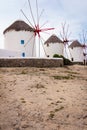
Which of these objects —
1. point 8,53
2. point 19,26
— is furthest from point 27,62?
point 19,26

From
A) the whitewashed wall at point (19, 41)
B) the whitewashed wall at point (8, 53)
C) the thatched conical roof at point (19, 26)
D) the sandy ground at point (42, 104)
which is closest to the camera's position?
the sandy ground at point (42, 104)

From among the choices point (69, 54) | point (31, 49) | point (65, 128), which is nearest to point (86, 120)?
point (65, 128)

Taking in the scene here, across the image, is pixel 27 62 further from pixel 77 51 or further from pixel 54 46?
pixel 77 51

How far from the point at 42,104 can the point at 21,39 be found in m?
17.9

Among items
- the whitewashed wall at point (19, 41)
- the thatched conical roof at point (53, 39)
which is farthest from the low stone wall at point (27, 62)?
the thatched conical roof at point (53, 39)

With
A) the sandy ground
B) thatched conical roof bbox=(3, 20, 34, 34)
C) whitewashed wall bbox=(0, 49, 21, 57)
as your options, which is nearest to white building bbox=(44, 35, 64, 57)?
thatched conical roof bbox=(3, 20, 34, 34)

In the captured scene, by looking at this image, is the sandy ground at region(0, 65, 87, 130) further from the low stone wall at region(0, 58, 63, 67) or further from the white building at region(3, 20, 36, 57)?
the white building at region(3, 20, 36, 57)

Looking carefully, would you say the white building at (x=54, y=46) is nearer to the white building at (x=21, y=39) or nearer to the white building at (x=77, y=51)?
the white building at (x=77, y=51)

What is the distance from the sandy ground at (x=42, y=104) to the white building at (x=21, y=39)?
42.3 feet

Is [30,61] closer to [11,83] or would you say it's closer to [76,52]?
[11,83]

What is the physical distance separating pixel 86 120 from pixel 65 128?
1.01 meters

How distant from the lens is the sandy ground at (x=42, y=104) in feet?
29.7

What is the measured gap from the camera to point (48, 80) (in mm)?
15492

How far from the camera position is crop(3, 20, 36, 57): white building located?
27.9 metres
